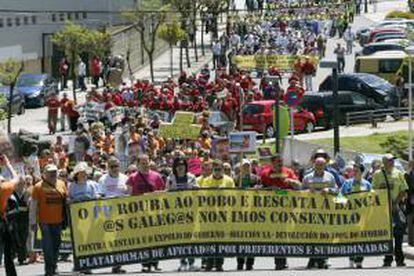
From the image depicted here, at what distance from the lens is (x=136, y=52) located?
63.2m

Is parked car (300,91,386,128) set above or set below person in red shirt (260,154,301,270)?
below

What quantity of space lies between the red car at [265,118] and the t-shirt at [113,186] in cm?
1976

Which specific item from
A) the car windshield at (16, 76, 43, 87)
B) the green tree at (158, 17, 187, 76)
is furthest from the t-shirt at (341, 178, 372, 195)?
the green tree at (158, 17, 187, 76)

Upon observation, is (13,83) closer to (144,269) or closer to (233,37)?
(233,37)

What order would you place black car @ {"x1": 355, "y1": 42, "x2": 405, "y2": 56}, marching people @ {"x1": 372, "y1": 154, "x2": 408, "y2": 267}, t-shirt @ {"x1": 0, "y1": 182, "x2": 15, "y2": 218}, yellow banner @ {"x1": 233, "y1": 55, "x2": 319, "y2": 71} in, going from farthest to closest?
black car @ {"x1": 355, "y1": 42, "x2": 405, "y2": 56} → yellow banner @ {"x1": 233, "y1": 55, "x2": 319, "y2": 71} → marching people @ {"x1": 372, "y1": 154, "x2": 408, "y2": 267} → t-shirt @ {"x1": 0, "y1": 182, "x2": 15, "y2": 218}

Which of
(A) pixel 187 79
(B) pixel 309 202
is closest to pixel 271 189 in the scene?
(B) pixel 309 202

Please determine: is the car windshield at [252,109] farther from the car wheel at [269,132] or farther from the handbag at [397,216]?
the handbag at [397,216]

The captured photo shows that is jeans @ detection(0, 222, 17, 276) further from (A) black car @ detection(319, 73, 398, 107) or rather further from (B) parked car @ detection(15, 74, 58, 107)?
(B) parked car @ detection(15, 74, 58, 107)

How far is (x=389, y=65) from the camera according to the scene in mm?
48281

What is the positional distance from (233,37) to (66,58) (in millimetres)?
9366

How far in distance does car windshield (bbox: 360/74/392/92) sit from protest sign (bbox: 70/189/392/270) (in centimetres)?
2423

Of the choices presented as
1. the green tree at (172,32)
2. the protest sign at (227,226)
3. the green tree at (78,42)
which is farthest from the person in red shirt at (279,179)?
the green tree at (172,32)

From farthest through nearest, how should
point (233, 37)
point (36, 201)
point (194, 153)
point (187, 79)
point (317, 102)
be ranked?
point (233, 37) → point (187, 79) → point (317, 102) → point (194, 153) → point (36, 201)

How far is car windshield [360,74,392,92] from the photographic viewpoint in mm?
43000
